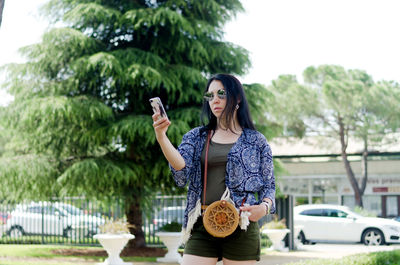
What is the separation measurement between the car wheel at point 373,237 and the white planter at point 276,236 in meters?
4.45

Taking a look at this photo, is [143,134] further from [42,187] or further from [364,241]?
[364,241]

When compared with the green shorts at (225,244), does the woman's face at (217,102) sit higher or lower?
higher

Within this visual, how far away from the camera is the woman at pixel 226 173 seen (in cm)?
321

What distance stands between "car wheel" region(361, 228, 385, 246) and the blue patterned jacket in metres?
17.8

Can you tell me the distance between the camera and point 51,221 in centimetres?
1984

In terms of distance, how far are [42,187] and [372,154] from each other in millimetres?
25509


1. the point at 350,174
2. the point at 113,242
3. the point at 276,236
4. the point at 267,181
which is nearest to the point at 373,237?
the point at 276,236

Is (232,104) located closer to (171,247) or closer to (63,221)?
(171,247)

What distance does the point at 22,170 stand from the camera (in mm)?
13703

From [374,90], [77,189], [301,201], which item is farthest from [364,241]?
[301,201]

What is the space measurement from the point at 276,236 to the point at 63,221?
7208 millimetres

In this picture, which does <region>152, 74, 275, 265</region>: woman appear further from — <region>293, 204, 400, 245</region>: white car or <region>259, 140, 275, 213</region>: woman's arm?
<region>293, 204, 400, 245</region>: white car

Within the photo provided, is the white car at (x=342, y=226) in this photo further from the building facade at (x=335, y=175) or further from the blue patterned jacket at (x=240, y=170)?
the blue patterned jacket at (x=240, y=170)

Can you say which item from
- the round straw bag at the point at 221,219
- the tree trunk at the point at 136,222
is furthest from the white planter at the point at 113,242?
the round straw bag at the point at 221,219
